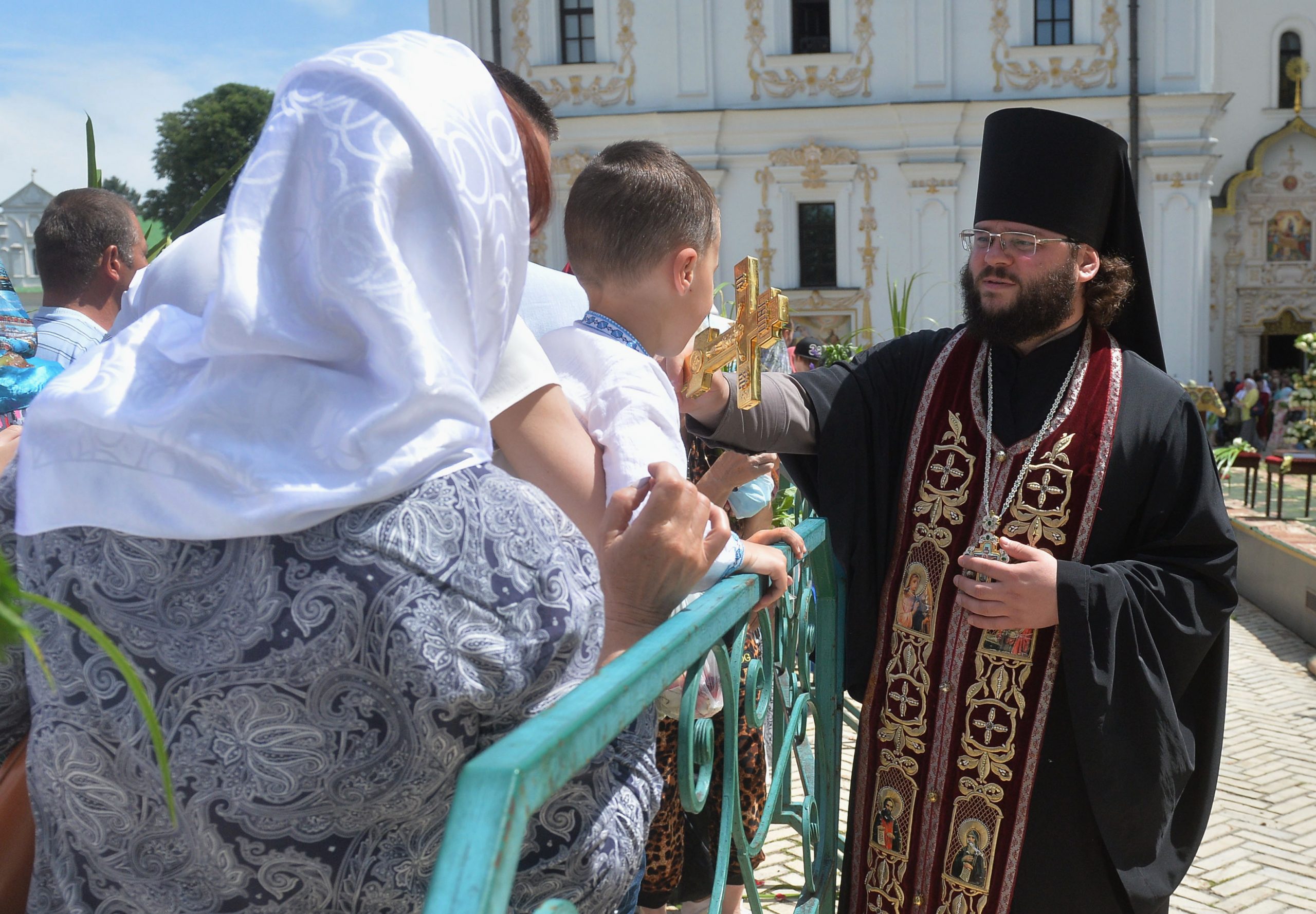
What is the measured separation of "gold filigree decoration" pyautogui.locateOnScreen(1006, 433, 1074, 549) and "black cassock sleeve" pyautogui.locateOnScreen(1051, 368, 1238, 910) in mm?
70

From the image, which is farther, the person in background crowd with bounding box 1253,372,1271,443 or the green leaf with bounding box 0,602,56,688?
the person in background crowd with bounding box 1253,372,1271,443

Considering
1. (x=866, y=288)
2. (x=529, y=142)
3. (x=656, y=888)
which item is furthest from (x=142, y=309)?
(x=866, y=288)

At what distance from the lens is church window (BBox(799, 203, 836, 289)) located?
2005cm

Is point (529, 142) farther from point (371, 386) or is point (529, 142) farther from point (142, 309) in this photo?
point (371, 386)

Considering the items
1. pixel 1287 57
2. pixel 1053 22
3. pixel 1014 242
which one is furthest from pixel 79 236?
pixel 1287 57

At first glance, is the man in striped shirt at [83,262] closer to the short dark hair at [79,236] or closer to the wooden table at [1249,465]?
the short dark hair at [79,236]

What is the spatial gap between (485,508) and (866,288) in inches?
758

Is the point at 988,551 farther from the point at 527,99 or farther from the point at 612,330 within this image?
the point at 527,99

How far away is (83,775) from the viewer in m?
0.98

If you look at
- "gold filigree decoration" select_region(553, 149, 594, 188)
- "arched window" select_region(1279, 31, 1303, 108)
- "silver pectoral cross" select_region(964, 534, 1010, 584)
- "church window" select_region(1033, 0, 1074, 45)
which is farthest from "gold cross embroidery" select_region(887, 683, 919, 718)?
"arched window" select_region(1279, 31, 1303, 108)

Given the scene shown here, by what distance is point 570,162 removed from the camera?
19.1 metres

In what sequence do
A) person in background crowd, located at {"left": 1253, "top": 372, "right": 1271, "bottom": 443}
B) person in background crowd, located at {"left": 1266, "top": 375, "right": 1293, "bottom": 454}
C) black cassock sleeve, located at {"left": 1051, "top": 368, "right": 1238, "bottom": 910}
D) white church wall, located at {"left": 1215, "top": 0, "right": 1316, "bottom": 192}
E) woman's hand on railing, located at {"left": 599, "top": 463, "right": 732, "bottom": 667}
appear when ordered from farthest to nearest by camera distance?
white church wall, located at {"left": 1215, "top": 0, "right": 1316, "bottom": 192} → person in background crowd, located at {"left": 1253, "top": 372, "right": 1271, "bottom": 443} → person in background crowd, located at {"left": 1266, "top": 375, "right": 1293, "bottom": 454} → black cassock sleeve, located at {"left": 1051, "top": 368, "right": 1238, "bottom": 910} → woman's hand on railing, located at {"left": 599, "top": 463, "right": 732, "bottom": 667}

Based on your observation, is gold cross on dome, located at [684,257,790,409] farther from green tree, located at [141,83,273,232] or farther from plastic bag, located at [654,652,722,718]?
green tree, located at [141,83,273,232]

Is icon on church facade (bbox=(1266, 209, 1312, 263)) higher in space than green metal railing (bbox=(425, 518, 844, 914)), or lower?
higher
